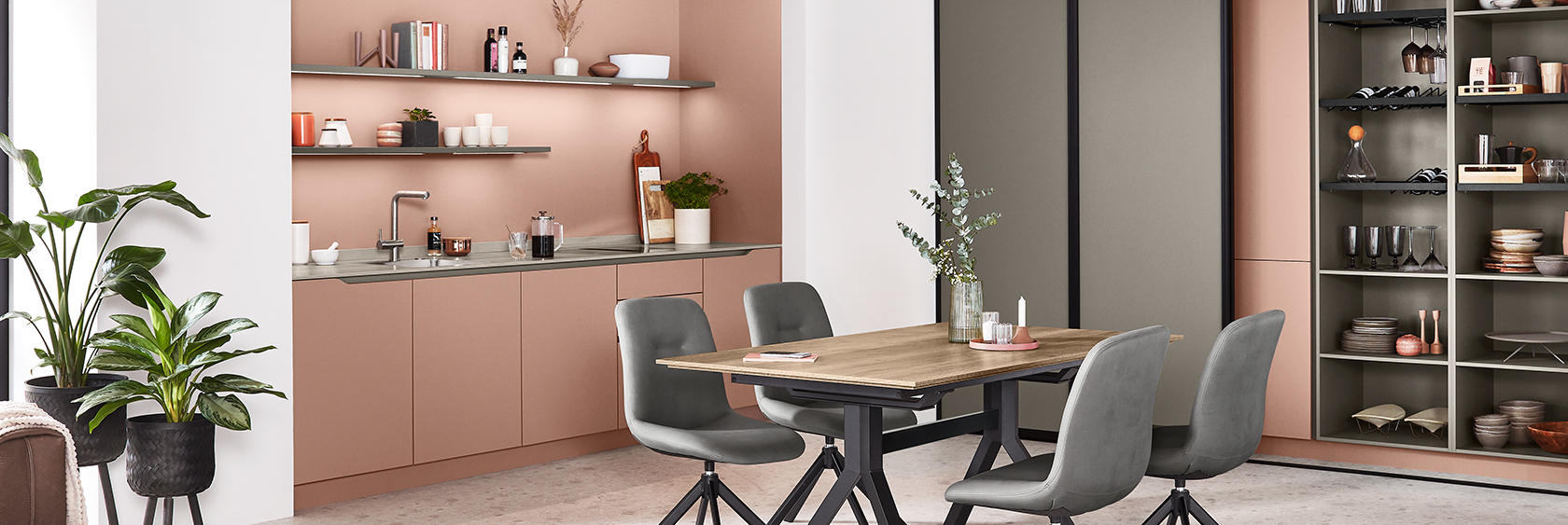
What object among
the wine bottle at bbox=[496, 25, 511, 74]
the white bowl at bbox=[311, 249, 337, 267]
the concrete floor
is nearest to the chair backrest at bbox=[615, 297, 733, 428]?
the concrete floor

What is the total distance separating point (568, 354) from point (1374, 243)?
3416mm

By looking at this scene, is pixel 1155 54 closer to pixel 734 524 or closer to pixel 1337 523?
pixel 1337 523

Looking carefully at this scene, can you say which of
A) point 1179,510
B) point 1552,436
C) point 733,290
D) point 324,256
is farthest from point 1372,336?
point 324,256

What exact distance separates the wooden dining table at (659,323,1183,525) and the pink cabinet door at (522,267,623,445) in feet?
5.69

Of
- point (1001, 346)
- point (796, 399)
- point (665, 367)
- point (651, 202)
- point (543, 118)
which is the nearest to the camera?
point (1001, 346)

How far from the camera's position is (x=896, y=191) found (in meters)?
6.80

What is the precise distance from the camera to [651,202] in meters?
7.18

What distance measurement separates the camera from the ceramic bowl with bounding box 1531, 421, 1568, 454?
5387 millimetres

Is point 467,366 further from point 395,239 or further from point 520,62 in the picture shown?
point 520,62

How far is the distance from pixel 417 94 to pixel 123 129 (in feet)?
6.02

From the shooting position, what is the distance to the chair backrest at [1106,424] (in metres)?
3.40

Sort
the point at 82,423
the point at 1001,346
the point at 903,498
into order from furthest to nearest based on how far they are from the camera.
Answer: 1. the point at 903,498
2. the point at 1001,346
3. the point at 82,423

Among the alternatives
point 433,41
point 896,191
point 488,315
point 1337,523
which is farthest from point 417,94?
point 1337,523

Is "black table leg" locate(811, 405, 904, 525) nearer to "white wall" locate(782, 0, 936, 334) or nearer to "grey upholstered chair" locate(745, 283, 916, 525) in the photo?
"grey upholstered chair" locate(745, 283, 916, 525)
